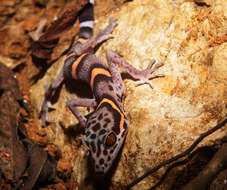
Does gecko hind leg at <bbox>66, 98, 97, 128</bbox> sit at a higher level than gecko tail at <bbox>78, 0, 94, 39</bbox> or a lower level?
lower

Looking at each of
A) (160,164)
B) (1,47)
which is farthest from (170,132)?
(1,47)

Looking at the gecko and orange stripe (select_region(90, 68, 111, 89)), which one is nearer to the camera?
the gecko

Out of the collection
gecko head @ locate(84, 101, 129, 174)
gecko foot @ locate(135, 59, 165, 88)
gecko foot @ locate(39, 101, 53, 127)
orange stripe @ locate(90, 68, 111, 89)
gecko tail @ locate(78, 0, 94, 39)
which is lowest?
gecko foot @ locate(39, 101, 53, 127)

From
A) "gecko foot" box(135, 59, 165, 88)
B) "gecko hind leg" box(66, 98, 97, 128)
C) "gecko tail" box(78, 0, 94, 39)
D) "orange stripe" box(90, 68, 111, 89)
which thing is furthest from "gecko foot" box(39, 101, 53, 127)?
"gecko foot" box(135, 59, 165, 88)

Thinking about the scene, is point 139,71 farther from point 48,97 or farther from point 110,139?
point 48,97

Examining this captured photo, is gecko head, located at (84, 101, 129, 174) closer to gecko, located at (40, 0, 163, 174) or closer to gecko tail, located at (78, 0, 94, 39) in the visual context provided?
gecko, located at (40, 0, 163, 174)

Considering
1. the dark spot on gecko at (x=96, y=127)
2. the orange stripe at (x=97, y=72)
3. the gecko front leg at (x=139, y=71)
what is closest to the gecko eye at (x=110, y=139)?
the dark spot on gecko at (x=96, y=127)

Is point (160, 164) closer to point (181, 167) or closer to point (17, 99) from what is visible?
point (181, 167)
